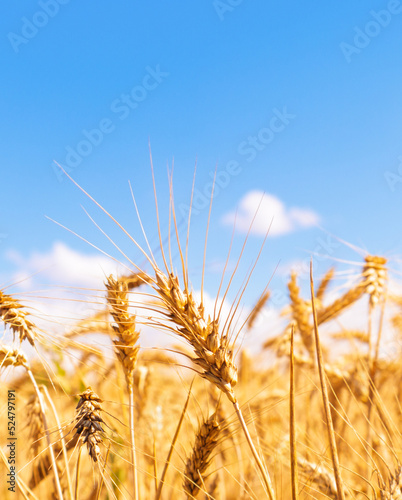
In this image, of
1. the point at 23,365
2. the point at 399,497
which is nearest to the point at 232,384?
the point at 399,497

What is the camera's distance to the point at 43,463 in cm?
195

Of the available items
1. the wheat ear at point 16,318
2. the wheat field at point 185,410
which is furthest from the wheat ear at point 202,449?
the wheat ear at point 16,318

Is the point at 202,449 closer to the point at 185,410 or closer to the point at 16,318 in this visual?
the point at 185,410

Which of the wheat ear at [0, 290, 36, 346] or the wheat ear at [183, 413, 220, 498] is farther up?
the wheat ear at [0, 290, 36, 346]

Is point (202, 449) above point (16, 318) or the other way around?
the other way around

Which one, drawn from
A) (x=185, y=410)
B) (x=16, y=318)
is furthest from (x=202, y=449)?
(x=16, y=318)

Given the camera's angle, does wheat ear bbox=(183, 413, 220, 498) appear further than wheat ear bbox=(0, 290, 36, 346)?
No

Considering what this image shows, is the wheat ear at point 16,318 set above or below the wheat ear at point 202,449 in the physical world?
above

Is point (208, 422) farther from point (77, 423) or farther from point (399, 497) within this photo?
point (399, 497)

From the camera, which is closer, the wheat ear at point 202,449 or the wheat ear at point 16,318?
the wheat ear at point 202,449

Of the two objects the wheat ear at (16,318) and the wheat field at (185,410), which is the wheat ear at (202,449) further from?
the wheat ear at (16,318)

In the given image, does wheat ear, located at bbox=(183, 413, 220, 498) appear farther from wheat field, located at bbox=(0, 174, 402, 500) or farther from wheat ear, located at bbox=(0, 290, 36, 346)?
wheat ear, located at bbox=(0, 290, 36, 346)

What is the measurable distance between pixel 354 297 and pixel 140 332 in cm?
179

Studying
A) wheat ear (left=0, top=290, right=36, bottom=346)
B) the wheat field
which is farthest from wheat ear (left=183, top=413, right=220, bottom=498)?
wheat ear (left=0, top=290, right=36, bottom=346)
